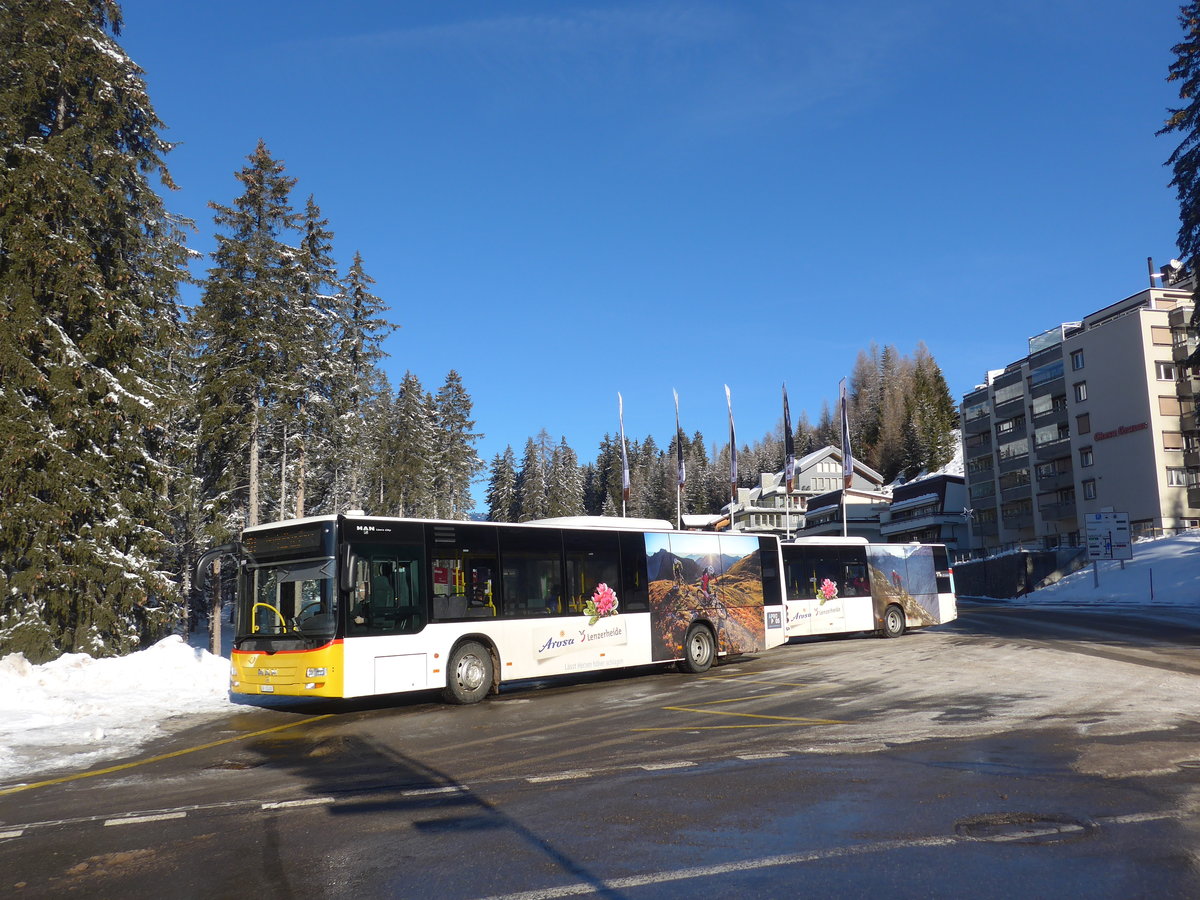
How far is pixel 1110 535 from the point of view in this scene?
155ft

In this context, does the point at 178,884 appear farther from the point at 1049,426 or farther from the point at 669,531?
the point at 1049,426

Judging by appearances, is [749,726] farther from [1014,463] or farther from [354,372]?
[1014,463]

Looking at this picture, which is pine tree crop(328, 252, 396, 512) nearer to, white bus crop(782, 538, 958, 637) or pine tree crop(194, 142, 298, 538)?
pine tree crop(194, 142, 298, 538)

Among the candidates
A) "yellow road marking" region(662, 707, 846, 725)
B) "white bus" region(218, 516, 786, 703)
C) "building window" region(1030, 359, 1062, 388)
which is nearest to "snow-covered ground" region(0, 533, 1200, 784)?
"white bus" region(218, 516, 786, 703)

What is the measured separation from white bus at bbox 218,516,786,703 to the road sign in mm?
35701

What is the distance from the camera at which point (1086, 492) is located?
233 ft

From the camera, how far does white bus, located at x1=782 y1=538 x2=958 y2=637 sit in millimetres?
25922

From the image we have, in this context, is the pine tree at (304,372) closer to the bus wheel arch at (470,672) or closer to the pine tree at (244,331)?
the pine tree at (244,331)

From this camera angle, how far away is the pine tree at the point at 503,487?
109562mm

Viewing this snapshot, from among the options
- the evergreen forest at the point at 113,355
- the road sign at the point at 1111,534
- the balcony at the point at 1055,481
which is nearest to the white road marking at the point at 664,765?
the evergreen forest at the point at 113,355

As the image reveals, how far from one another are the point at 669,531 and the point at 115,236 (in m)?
14.8

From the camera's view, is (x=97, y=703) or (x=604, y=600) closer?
(x=97, y=703)

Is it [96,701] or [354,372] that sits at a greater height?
[354,372]

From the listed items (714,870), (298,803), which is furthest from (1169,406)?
(298,803)
